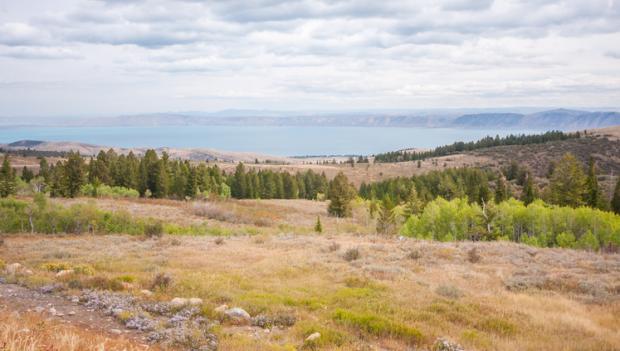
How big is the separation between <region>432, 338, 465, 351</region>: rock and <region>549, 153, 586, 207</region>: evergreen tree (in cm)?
6833

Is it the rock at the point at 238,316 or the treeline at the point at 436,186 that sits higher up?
the rock at the point at 238,316

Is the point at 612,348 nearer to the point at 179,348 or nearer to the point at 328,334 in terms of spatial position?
the point at 328,334

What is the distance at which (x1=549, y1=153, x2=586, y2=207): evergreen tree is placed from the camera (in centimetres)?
7006

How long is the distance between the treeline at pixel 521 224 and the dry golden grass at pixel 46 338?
49.1 m

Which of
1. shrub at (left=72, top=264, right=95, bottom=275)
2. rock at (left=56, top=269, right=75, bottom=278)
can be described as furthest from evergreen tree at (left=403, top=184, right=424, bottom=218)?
rock at (left=56, top=269, right=75, bottom=278)

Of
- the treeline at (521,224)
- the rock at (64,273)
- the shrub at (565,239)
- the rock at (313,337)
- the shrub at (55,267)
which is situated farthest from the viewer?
the treeline at (521,224)

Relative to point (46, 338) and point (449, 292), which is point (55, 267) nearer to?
point (46, 338)

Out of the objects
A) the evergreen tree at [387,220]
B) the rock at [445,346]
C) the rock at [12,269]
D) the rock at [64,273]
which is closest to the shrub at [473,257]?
the rock at [445,346]

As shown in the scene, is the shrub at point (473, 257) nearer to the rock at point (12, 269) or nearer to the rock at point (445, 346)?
the rock at point (445, 346)

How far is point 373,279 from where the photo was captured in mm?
19188

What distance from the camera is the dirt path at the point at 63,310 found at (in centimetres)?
1165

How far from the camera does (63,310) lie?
44.7ft

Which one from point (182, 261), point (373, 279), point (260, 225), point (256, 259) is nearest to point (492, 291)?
point (373, 279)

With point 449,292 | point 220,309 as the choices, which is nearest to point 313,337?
point 220,309
